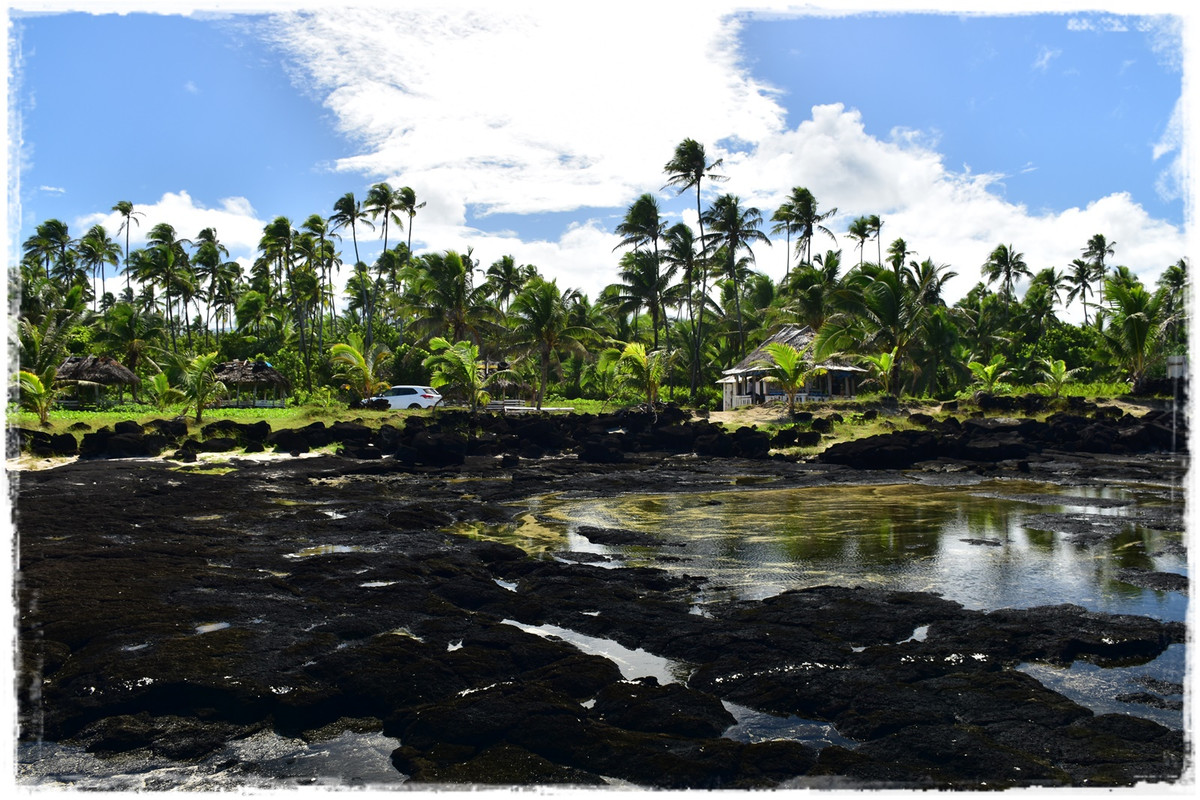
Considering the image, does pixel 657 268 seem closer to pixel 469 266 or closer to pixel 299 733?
pixel 469 266

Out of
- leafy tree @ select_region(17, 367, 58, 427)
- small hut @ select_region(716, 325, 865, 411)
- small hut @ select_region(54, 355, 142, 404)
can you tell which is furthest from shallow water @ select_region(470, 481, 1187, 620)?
small hut @ select_region(54, 355, 142, 404)

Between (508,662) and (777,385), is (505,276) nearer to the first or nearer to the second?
(777,385)

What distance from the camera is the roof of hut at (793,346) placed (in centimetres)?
3681

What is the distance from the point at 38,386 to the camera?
2286 centimetres

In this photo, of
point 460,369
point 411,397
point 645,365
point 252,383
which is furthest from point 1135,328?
point 252,383

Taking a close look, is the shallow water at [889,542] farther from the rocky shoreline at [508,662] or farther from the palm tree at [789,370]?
the palm tree at [789,370]

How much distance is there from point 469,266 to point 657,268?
19.1 meters

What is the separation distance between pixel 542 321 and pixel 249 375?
43.6 feet

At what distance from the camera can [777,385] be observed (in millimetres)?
38000

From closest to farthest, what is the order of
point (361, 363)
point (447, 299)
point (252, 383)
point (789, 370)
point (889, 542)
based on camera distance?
point (889, 542) → point (789, 370) → point (361, 363) → point (252, 383) → point (447, 299)

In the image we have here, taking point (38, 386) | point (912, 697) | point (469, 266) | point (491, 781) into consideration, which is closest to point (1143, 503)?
point (912, 697)

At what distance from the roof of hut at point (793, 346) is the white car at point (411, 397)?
13896mm

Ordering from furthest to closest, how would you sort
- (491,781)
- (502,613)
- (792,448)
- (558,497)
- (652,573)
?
(792,448) < (558,497) < (652,573) < (502,613) < (491,781)

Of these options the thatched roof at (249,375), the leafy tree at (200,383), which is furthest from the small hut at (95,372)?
the leafy tree at (200,383)
